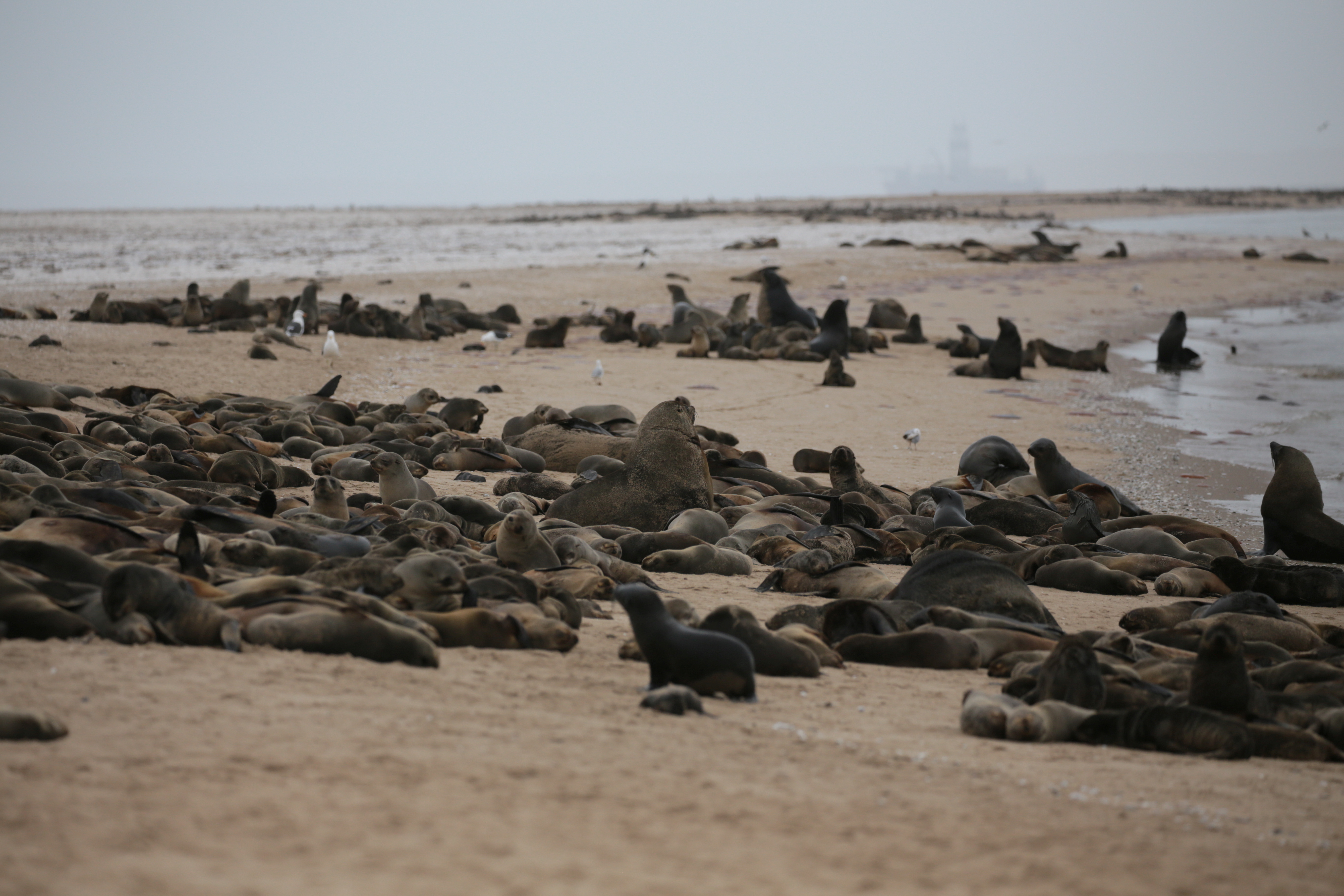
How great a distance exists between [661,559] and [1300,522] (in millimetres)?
4231

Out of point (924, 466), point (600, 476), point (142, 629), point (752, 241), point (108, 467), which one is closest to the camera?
point (142, 629)

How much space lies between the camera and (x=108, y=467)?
6.25 meters

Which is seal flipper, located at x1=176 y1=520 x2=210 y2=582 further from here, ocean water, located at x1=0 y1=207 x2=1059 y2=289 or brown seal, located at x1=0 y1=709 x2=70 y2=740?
ocean water, located at x1=0 y1=207 x2=1059 y2=289

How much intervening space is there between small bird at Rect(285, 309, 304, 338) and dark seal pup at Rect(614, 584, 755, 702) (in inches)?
489

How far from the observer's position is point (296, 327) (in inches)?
592

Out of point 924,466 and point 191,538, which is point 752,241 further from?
point 191,538

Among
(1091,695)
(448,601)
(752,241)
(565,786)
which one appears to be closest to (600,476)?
(448,601)

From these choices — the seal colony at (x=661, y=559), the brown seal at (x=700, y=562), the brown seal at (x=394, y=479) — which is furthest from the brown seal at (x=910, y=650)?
the brown seal at (x=394, y=479)

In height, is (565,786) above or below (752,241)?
below

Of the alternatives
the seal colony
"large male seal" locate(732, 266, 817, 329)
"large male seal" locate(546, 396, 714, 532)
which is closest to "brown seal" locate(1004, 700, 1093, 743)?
the seal colony

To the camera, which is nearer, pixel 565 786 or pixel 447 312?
pixel 565 786

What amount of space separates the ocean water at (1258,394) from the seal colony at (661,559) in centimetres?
285

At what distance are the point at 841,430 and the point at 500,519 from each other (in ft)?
17.5

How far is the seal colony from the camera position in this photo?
11.8ft
